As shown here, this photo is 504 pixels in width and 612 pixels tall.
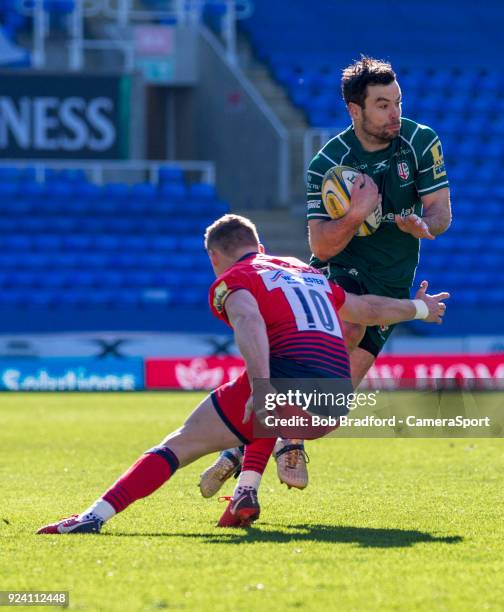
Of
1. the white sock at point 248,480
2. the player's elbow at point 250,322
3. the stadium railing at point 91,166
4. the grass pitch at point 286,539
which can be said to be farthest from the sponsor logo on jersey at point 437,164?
the stadium railing at point 91,166

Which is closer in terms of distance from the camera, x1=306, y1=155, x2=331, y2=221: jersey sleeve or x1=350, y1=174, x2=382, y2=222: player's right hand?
x1=350, y1=174, x2=382, y2=222: player's right hand

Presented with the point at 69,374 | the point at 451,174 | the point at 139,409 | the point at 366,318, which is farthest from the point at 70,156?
the point at 366,318

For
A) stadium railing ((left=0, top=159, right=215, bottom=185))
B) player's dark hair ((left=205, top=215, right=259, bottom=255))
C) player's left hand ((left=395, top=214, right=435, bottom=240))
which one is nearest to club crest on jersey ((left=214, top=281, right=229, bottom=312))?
player's dark hair ((left=205, top=215, right=259, bottom=255))

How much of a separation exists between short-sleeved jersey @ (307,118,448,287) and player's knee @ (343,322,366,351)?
0.36 m

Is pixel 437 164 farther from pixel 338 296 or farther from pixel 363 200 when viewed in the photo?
pixel 338 296

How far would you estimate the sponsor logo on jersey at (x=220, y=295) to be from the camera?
18.8 ft

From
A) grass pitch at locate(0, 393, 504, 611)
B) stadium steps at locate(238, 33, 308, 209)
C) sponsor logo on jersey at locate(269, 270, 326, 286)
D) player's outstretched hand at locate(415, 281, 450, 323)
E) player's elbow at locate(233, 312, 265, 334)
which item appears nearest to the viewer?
grass pitch at locate(0, 393, 504, 611)

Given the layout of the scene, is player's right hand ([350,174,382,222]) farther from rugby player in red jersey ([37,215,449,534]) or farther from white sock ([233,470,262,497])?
white sock ([233,470,262,497])

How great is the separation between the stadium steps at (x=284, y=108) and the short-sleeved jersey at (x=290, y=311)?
58.1 feet

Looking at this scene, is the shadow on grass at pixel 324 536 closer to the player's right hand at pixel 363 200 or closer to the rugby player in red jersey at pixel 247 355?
the rugby player in red jersey at pixel 247 355

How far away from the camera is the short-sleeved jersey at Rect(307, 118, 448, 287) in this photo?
283 inches

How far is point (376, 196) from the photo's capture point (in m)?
6.89

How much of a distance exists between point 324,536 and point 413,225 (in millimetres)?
1773

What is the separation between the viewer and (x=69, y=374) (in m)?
18.6
